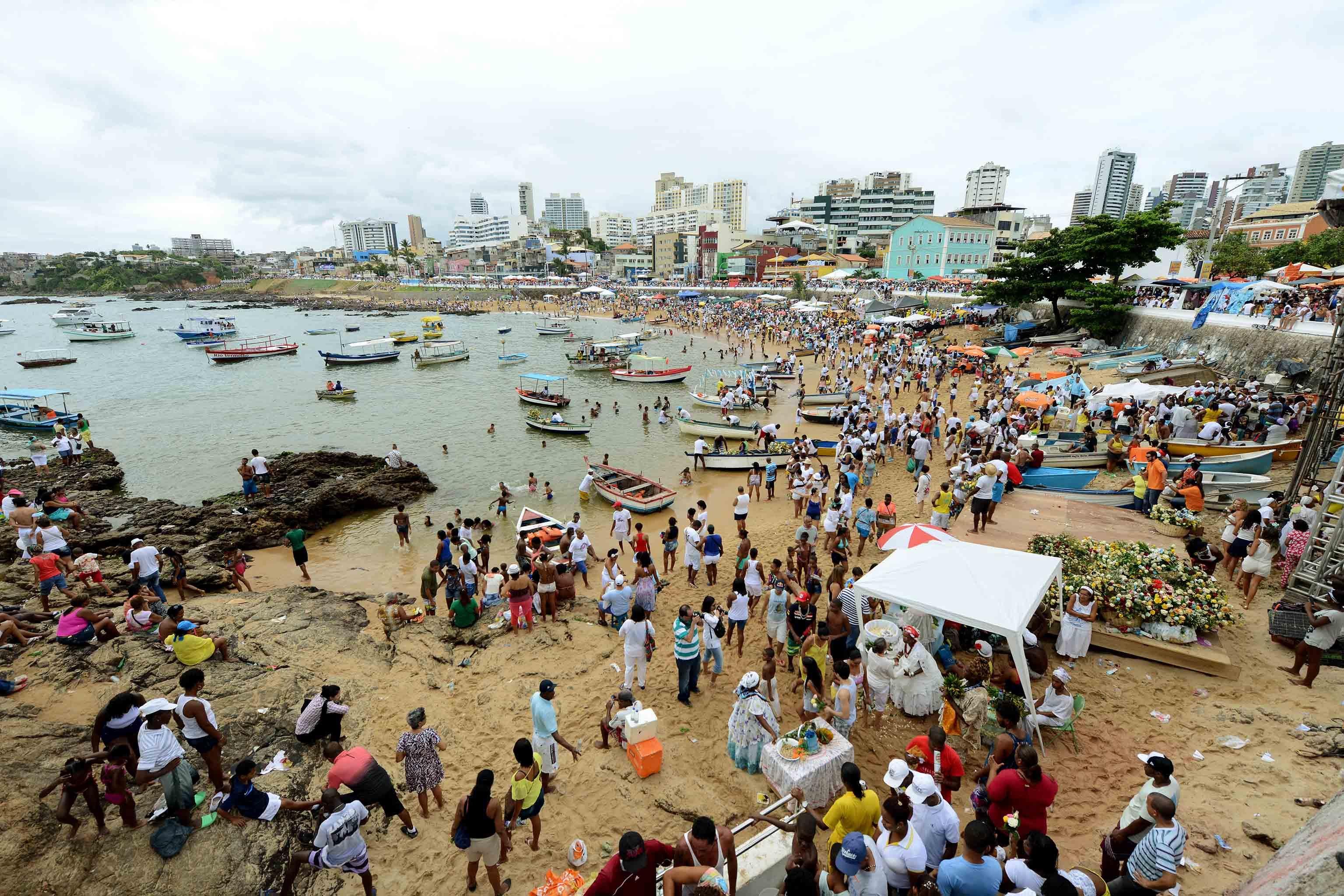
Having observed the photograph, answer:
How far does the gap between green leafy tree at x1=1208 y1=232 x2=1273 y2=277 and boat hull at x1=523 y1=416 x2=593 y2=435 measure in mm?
44673

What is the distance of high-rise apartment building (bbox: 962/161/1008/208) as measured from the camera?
138 metres

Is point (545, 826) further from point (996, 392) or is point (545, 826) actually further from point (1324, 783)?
point (996, 392)

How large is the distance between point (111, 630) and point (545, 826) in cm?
800

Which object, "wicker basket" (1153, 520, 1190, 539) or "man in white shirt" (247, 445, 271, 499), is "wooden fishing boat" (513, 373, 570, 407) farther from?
"wicker basket" (1153, 520, 1190, 539)

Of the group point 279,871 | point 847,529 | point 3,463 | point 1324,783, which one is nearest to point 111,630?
point 279,871

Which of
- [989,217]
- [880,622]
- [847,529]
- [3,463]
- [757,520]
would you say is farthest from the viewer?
[989,217]

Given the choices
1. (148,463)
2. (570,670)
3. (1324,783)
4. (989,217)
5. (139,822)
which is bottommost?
(148,463)

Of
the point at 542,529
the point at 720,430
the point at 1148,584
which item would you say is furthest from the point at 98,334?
the point at 1148,584

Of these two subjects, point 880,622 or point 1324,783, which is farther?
point 880,622

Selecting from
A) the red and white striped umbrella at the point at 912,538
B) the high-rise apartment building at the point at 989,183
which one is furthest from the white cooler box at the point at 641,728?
the high-rise apartment building at the point at 989,183

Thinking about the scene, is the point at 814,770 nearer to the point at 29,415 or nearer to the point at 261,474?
the point at 261,474

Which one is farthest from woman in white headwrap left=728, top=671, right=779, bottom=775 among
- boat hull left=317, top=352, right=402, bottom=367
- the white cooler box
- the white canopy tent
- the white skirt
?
boat hull left=317, top=352, right=402, bottom=367

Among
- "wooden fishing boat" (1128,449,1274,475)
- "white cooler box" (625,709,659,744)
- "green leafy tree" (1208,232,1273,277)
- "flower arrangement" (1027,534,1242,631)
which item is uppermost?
"green leafy tree" (1208,232,1273,277)

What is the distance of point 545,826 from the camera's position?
6.09 meters
